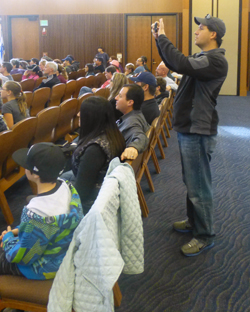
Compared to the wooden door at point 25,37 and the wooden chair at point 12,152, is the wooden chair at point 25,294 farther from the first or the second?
the wooden door at point 25,37

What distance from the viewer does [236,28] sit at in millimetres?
10953

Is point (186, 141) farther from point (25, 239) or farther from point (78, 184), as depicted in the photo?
point (25, 239)

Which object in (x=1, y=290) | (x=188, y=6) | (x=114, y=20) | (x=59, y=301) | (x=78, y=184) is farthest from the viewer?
(x=114, y=20)

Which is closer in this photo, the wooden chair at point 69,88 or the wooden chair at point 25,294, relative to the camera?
the wooden chair at point 25,294

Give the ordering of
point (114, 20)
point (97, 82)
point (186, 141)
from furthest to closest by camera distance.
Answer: point (114, 20), point (97, 82), point (186, 141)

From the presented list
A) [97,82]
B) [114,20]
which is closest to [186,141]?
[97,82]

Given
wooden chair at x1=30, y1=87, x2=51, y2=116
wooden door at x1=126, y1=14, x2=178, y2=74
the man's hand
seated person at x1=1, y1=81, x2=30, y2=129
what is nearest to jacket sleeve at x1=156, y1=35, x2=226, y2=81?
the man's hand

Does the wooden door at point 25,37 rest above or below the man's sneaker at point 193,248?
above

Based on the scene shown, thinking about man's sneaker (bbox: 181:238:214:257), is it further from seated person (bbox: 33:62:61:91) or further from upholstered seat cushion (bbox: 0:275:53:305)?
seated person (bbox: 33:62:61:91)

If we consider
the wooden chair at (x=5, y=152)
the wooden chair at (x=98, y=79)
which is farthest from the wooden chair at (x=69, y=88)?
the wooden chair at (x=5, y=152)

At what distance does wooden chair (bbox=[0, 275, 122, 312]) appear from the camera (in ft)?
4.75

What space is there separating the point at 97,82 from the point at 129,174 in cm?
744

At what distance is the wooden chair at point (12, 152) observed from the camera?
2.65 meters

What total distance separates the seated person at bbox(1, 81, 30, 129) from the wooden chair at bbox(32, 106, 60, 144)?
1.58 ft
